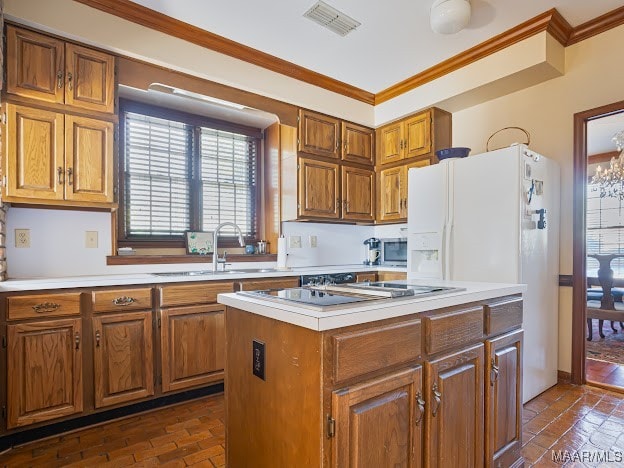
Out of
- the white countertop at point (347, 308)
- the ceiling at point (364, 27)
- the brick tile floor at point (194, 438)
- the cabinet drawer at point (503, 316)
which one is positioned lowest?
the brick tile floor at point (194, 438)

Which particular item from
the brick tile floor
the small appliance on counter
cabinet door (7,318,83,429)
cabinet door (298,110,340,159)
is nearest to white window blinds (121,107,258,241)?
cabinet door (298,110,340,159)

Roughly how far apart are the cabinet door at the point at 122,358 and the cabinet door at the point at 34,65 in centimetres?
143

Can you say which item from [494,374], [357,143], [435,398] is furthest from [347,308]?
[357,143]

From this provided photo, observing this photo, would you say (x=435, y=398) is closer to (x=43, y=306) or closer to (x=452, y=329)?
(x=452, y=329)

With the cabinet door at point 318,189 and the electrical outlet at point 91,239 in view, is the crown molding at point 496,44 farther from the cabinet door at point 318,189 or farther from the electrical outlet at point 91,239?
the electrical outlet at point 91,239

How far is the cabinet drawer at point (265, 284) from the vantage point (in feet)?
9.06

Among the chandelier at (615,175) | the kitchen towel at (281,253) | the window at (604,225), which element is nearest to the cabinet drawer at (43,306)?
the kitchen towel at (281,253)

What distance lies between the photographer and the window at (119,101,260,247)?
10.1 ft

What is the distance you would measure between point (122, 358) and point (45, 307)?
54cm

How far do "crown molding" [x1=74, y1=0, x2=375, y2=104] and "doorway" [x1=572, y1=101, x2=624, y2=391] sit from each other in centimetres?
219

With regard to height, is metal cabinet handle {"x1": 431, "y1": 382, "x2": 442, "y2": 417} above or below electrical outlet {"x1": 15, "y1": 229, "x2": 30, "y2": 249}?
below

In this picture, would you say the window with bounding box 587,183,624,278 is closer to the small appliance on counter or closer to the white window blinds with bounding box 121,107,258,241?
the small appliance on counter

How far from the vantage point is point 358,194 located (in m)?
3.97

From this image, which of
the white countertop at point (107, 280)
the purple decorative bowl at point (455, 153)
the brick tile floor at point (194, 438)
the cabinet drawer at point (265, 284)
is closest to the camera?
the brick tile floor at point (194, 438)
